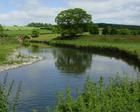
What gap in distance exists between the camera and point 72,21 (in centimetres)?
15338

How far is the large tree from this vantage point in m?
152

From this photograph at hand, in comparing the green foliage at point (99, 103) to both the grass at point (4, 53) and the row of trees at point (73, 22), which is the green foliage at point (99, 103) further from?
the row of trees at point (73, 22)

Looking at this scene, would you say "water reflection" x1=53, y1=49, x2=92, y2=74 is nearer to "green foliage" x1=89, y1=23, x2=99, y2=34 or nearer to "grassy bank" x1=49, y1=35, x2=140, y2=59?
"grassy bank" x1=49, y1=35, x2=140, y2=59

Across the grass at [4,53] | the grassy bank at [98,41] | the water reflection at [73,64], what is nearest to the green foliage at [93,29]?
the grassy bank at [98,41]

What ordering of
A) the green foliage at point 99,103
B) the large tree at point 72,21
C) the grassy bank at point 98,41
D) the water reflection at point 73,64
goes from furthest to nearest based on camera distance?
the large tree at point 72,21 → the grassy bank at point 98,41 → the water reflection at point 73,64 → the green foliage at point 99,103

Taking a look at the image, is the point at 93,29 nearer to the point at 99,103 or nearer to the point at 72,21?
the point at 72,21

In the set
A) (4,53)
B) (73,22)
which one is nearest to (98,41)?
(73,22)

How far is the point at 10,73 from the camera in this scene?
186 feet

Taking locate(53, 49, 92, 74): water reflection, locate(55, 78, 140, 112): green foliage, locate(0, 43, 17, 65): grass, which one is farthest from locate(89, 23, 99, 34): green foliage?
locate(55, 78, 140, 112): green foliage

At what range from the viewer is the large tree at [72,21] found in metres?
152

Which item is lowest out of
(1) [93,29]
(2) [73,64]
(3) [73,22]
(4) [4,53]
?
(2) [73,64]

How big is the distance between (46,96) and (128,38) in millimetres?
99538

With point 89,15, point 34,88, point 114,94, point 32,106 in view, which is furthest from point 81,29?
point 114,94

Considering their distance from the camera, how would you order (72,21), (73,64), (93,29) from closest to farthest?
(73,64) → (72,21) → (93,29)
